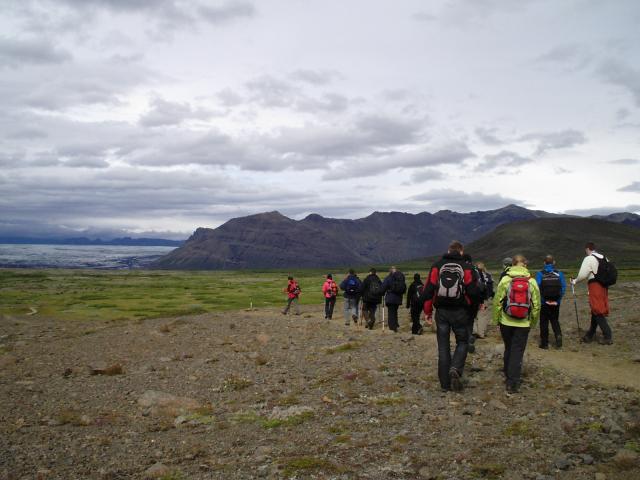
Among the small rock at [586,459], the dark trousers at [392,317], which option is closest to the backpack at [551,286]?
the dark trousers at [392,317]

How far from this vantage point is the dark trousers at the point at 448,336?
493 inches

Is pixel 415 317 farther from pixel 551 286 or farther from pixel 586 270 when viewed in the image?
pixel 586 270

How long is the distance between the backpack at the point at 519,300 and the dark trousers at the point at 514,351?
372 millimetres

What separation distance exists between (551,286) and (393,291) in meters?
8.44

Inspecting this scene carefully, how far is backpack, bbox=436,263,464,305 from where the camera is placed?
12336 mm

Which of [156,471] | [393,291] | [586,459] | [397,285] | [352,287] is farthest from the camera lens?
[352,287]

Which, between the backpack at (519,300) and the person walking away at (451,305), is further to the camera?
the backpack at (519,300)

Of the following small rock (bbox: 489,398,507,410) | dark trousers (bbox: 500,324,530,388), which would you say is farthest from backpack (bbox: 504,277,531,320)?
small rock (bbox: 489,398,507,410)

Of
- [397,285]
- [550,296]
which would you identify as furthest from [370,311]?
[550,296]

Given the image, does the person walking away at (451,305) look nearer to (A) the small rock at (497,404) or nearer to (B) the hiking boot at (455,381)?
(B) the hiking boot at (455,381)

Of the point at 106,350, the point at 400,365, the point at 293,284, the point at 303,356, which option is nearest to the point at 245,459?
the point at 400,365

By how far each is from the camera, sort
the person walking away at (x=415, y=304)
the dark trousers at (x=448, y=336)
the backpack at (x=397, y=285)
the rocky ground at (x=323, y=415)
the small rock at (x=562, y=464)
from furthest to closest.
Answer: the backpack at (x=397, y=285), the person walking away at (x=415, y=304), the dark trousers at (x=448, y=336), the rocky ground at (x=323, y=415), the small rock at (x=562, y=464)

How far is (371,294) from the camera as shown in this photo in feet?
88.3

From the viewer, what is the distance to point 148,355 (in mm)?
21328
